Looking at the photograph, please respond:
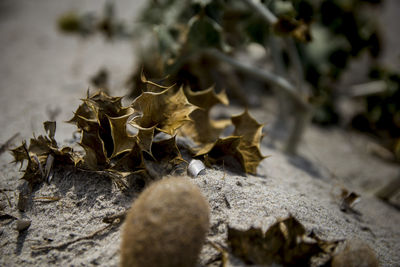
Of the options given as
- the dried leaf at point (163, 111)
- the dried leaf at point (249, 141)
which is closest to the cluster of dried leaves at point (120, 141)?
the dried leaf at point (163, 111)

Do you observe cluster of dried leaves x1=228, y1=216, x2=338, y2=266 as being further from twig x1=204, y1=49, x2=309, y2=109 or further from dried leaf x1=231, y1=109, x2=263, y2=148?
twig x1=204, y1=49, x2=309, y2=109

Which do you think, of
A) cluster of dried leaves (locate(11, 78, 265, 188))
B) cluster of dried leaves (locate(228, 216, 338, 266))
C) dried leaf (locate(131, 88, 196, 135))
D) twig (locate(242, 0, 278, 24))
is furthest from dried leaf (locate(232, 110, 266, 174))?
twig (locate(242, 0, 278, 24))

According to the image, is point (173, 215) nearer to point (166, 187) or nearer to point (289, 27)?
point (166, 187)

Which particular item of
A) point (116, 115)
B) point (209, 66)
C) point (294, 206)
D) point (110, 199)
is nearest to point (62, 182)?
point (110, 199)

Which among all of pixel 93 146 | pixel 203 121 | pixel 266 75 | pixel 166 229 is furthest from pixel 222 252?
pixel 266 75

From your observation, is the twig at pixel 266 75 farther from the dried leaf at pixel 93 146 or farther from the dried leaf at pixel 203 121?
the dried leaf at pixel 93 146

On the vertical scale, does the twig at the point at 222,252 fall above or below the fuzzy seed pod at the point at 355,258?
below
